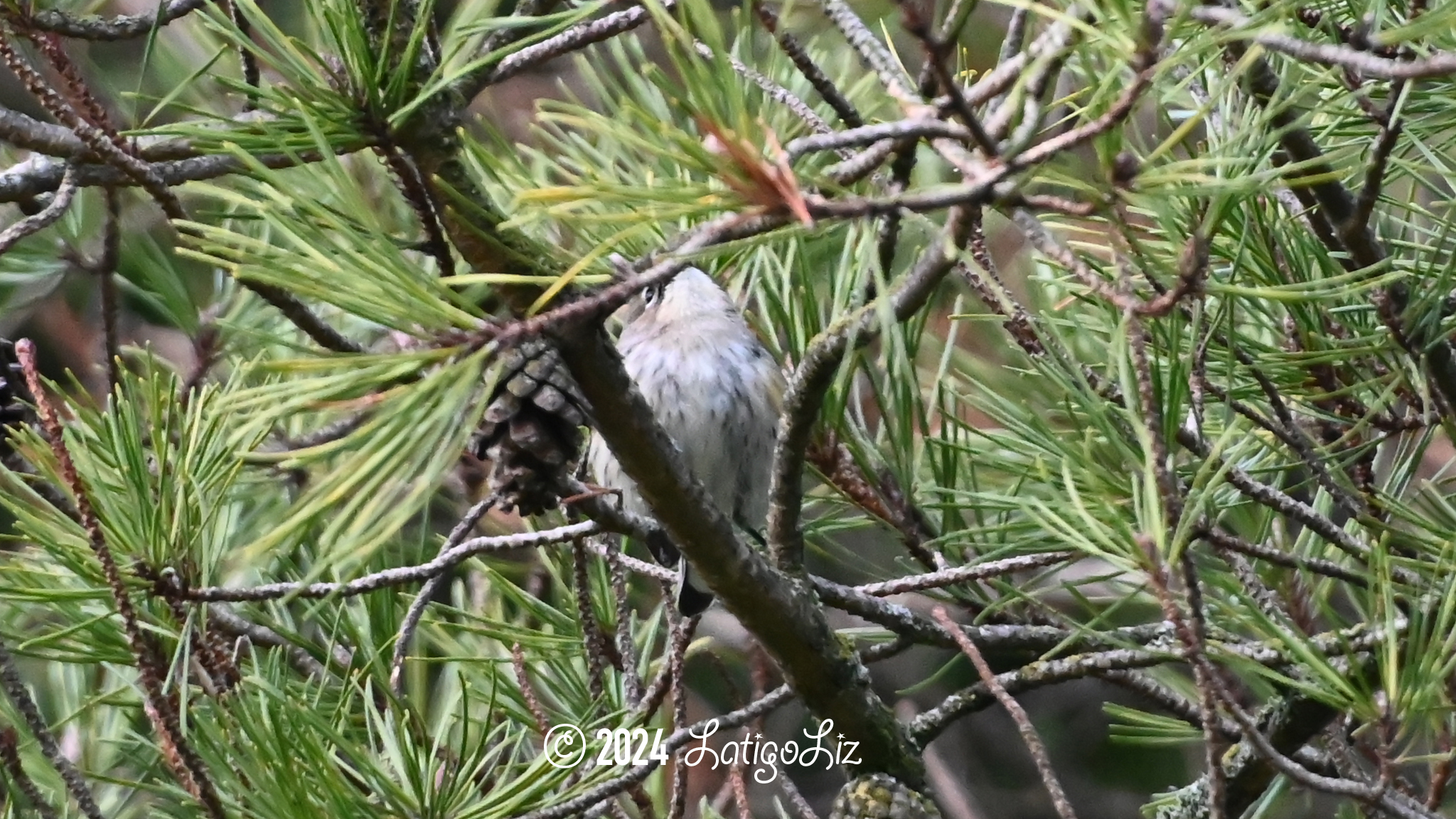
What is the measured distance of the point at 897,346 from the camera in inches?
24.8

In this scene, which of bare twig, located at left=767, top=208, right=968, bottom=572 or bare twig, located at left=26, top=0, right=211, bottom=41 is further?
bare twig, located at left=26, top=0, right=211, bottom=41

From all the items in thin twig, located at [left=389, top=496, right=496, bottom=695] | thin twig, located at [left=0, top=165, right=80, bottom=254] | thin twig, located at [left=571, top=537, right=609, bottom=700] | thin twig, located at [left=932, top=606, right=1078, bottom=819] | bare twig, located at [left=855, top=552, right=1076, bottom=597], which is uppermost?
thin twig, located at [left=0, top=165, right=80, bottom=254]

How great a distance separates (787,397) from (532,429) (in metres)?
0.20

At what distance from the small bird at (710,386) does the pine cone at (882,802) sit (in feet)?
1.92

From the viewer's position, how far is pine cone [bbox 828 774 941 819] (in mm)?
1102

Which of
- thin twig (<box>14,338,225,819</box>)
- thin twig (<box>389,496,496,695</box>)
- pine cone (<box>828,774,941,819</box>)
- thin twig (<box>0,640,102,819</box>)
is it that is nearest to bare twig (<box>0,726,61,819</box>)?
thin twig (<box>0,640,102,819</box>)

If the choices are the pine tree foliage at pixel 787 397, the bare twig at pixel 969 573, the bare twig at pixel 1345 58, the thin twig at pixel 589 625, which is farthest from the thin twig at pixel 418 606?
the bare twig at pixel 1345 58

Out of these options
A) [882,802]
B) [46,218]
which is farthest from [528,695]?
[46,218]

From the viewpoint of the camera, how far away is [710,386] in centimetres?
174

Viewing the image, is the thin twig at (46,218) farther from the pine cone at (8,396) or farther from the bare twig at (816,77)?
the bare twig at (816,77)

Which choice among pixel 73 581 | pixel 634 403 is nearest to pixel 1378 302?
pixel 634 403

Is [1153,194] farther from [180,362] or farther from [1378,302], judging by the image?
[180,362]

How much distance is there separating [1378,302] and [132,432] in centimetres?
88

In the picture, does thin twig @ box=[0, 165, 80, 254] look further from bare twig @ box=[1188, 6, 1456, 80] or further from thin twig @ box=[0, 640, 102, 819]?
bare twig @ box=[1188, 6, 1456, 80]
